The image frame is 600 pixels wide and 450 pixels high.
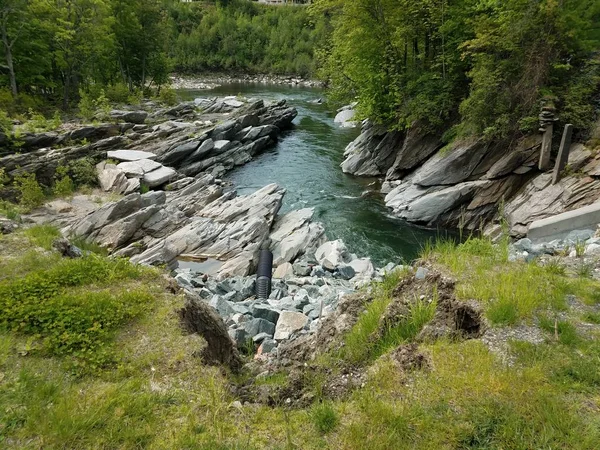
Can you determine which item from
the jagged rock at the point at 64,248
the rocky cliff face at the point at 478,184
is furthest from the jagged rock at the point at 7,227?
the rocky cliff face at the point at 478,184

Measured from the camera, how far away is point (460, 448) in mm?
3496

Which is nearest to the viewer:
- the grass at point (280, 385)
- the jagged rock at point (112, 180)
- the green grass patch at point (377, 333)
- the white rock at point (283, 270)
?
the grass at point (280, 385)

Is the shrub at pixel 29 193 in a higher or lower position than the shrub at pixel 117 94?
lower

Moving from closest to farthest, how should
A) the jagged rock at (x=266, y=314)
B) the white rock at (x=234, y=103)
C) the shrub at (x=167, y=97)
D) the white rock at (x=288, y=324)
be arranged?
the white rock at (x=288, y=324)
the jagged rock at (x=266, y=314)
the shrub at (x=167, y=97)
the white rock at (x=234, y=103)

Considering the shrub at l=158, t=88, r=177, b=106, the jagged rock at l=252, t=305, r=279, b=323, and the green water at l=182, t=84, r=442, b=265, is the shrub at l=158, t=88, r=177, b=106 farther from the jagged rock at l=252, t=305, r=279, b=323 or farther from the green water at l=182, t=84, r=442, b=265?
the jagged rock at l=252, t=305, r=279, b=323

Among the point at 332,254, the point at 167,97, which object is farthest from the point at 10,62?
the point at 332,254

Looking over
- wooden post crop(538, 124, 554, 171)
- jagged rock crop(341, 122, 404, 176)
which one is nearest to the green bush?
wooden post crop(538, 124, 554, 171)

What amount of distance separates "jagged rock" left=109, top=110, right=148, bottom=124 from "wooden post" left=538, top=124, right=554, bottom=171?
28841 millimetres

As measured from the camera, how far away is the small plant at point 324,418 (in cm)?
385

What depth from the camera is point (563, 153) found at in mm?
14703

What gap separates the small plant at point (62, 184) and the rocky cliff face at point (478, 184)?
1730cm

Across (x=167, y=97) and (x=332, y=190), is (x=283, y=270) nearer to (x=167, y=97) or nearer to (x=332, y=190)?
(x=332, y=190)

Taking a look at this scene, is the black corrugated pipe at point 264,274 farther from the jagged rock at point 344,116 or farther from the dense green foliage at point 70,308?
the jagged rock at point 344,116

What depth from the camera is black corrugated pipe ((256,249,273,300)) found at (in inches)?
465
